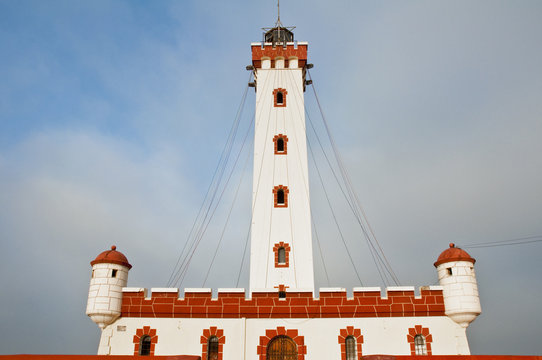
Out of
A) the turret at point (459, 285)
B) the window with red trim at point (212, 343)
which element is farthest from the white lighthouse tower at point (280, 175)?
the turret at point (459, 285)

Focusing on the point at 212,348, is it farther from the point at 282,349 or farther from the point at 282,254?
the point at 282,254

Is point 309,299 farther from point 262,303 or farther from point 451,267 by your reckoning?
point 451,267

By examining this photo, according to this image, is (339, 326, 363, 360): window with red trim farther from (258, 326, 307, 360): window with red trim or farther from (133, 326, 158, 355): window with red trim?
(133, 326, 158, 355): window with red trim

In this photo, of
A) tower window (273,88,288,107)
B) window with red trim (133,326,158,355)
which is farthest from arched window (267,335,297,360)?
tower window (273,88,288,107)

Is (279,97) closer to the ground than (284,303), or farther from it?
farther from it

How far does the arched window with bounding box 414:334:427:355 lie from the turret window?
835 cm

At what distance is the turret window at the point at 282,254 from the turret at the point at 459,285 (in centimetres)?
890

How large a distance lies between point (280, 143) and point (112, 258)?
13.7 meters

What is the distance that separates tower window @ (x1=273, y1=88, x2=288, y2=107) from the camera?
31.5 meters

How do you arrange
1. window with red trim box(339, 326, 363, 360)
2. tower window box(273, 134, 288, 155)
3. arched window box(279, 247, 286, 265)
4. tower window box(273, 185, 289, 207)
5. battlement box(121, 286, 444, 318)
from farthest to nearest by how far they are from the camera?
1. tower window box(273, 134, 288, 155)
2. tower window box(273, 185, 289, 207)
3. arched window box(279, 247, 286, 265)
4. battlement box(121, 286, 444, 318)
5. window with red trim box(339, 326, 363, 360)

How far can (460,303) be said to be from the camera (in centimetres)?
2266

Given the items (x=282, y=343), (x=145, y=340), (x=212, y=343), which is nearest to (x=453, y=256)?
(x=282, y=343)

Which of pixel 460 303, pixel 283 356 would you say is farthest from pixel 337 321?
pixel 460 303

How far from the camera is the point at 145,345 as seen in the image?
23.0 metres
